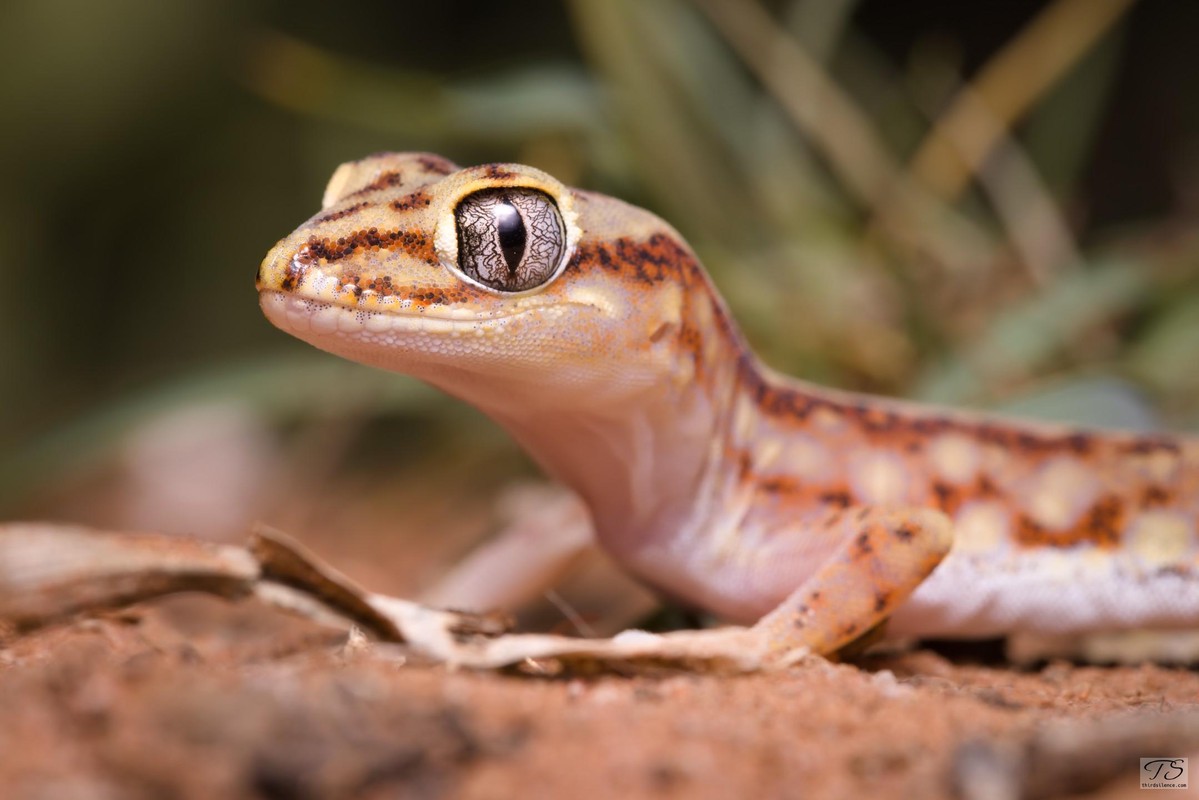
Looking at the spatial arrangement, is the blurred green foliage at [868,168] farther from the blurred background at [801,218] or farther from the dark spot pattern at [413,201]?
the dark spot pattern at [413,201]

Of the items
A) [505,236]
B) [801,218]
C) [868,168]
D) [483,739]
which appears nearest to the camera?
[483,739]

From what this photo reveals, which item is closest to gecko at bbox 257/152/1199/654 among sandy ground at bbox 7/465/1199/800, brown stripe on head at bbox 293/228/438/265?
brown stripe on head at bbox 293/228/438/265

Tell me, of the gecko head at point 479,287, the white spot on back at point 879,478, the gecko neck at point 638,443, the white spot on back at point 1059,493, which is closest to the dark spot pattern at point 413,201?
the gecko head at point 479,287

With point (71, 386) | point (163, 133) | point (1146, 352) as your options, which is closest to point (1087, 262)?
point (1146, 352)

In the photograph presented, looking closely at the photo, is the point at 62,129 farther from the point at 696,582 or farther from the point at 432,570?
the point at 696,582

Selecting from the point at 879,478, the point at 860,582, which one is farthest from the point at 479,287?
the point at 879,478

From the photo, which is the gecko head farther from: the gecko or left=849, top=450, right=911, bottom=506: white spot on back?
left=849, top=450, right=911, bottom=506: white spot on back

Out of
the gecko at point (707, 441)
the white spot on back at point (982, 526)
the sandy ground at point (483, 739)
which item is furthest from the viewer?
the white spot on back at point (982, 526)

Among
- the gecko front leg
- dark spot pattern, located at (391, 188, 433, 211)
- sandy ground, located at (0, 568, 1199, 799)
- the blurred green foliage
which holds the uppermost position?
the blurred green foliage

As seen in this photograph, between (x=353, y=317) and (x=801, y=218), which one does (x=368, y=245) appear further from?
(x=801, y=218)
